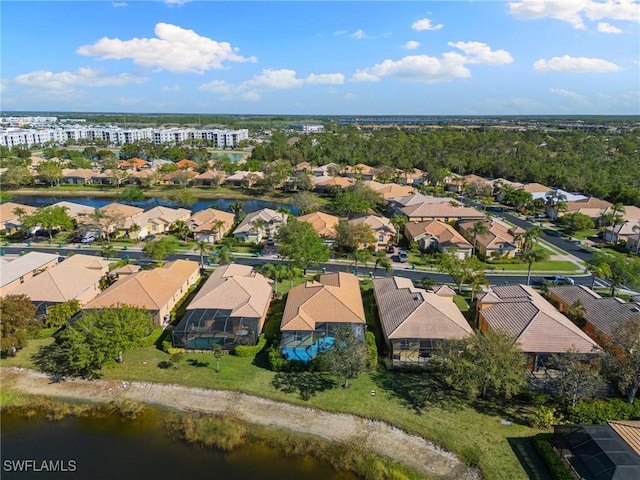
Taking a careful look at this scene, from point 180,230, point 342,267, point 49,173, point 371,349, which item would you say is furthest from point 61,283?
point 49,173

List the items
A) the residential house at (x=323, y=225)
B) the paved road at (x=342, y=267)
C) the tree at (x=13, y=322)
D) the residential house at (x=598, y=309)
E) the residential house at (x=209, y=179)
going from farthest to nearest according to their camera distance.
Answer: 1. the residential house at (x=209, y=179)
2. the residential house at (x=323, y=225)
3. the paved road at (x=342, y=267)
4. the residential house at (x=598, y=309)
5. the tree at (x=13, y=322)

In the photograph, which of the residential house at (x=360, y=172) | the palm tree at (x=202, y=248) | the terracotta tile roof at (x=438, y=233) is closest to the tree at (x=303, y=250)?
the palm tree at (x=202, y=248)

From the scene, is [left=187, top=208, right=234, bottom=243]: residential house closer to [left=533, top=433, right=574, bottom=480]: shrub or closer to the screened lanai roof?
[left=533, top=433, right=574, bottom=480]: shrub

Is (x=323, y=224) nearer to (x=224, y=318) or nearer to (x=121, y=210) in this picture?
(x=224, y=318)

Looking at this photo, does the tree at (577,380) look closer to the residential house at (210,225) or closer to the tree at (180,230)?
the residential house at (210,225)

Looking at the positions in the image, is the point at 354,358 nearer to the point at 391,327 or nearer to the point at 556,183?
the point at 391,327
